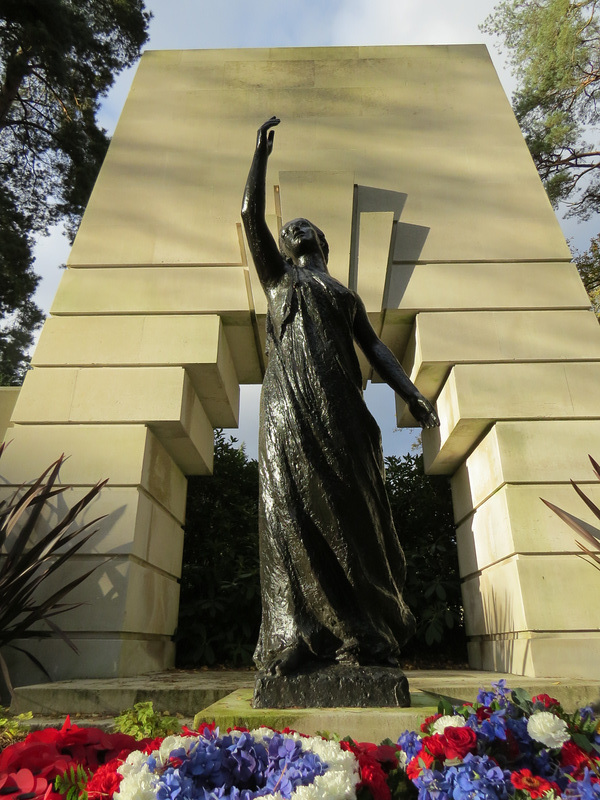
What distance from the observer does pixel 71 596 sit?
16.8ft

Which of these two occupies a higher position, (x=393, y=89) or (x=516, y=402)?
(x=393, y=89)

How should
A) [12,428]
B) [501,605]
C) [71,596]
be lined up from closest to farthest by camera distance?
[71,596]
[501,605]
[12,428]

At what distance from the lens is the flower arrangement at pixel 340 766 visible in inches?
56.2

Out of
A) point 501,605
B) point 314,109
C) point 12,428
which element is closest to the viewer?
point 501,605

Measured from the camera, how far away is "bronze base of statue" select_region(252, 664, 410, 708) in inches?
89.0

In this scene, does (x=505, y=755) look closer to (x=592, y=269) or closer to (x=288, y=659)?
(x=288, y=659)

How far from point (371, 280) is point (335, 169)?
5.65 ft

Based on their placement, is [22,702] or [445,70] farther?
[445,70]

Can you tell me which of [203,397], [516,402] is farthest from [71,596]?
[516,402]

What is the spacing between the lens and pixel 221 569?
24.3 feet

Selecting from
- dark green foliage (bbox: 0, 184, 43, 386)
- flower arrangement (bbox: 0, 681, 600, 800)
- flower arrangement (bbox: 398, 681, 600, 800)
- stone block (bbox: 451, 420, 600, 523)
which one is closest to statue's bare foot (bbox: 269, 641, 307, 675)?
flower arrangement (bbox: 0, 681, 600, 800)

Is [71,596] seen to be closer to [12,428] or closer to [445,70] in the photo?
[12,428]

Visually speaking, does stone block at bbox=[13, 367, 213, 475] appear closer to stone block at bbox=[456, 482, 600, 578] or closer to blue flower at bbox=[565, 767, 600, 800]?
stone block at bbox=[456, 482, 600, 578]

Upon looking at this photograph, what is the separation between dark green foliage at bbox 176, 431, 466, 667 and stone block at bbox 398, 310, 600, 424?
8.32 feet
